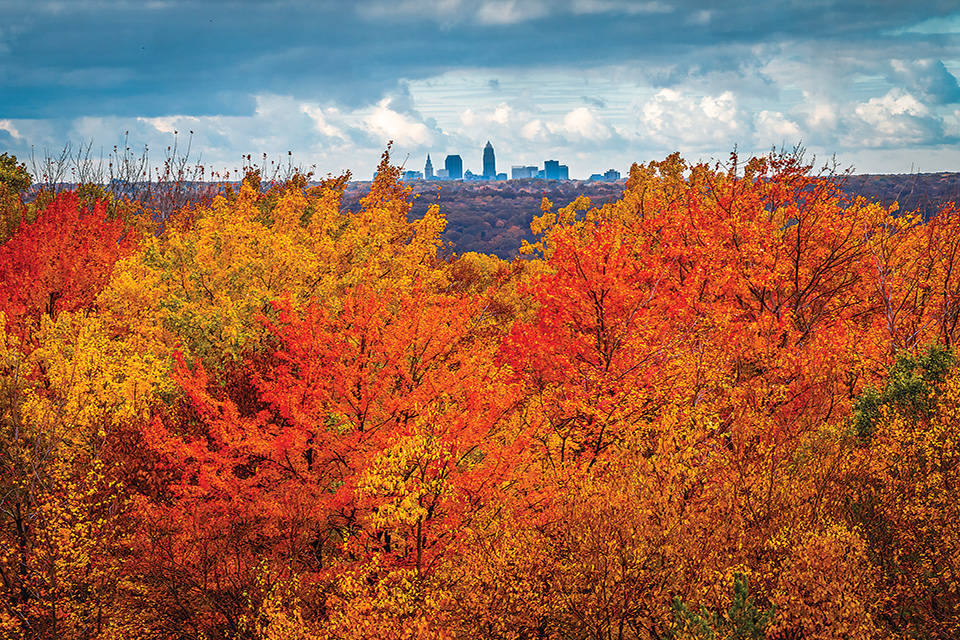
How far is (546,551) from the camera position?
16.0 meters

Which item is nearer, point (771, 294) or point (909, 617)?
point (909, 617)

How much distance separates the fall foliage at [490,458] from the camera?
48.4 ft

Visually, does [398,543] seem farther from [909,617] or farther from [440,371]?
[909,617]

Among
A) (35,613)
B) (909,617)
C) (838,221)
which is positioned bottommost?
(909,617)

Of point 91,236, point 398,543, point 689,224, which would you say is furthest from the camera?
point 91,236

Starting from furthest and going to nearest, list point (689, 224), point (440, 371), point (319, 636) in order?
point (689, 224)
point (440, 371)
point (319, 636)

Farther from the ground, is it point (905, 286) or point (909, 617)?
point (905, 286)

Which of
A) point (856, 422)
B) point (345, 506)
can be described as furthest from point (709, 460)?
point (345, 506)

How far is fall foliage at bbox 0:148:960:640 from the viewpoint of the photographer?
14.8 metres

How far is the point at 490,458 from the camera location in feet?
60.1

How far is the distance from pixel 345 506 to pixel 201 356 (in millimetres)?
9129

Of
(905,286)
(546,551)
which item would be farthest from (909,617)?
(905,286)

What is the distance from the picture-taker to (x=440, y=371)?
21.0 metres

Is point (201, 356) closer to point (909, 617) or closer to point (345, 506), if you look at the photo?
point (345, 506)
